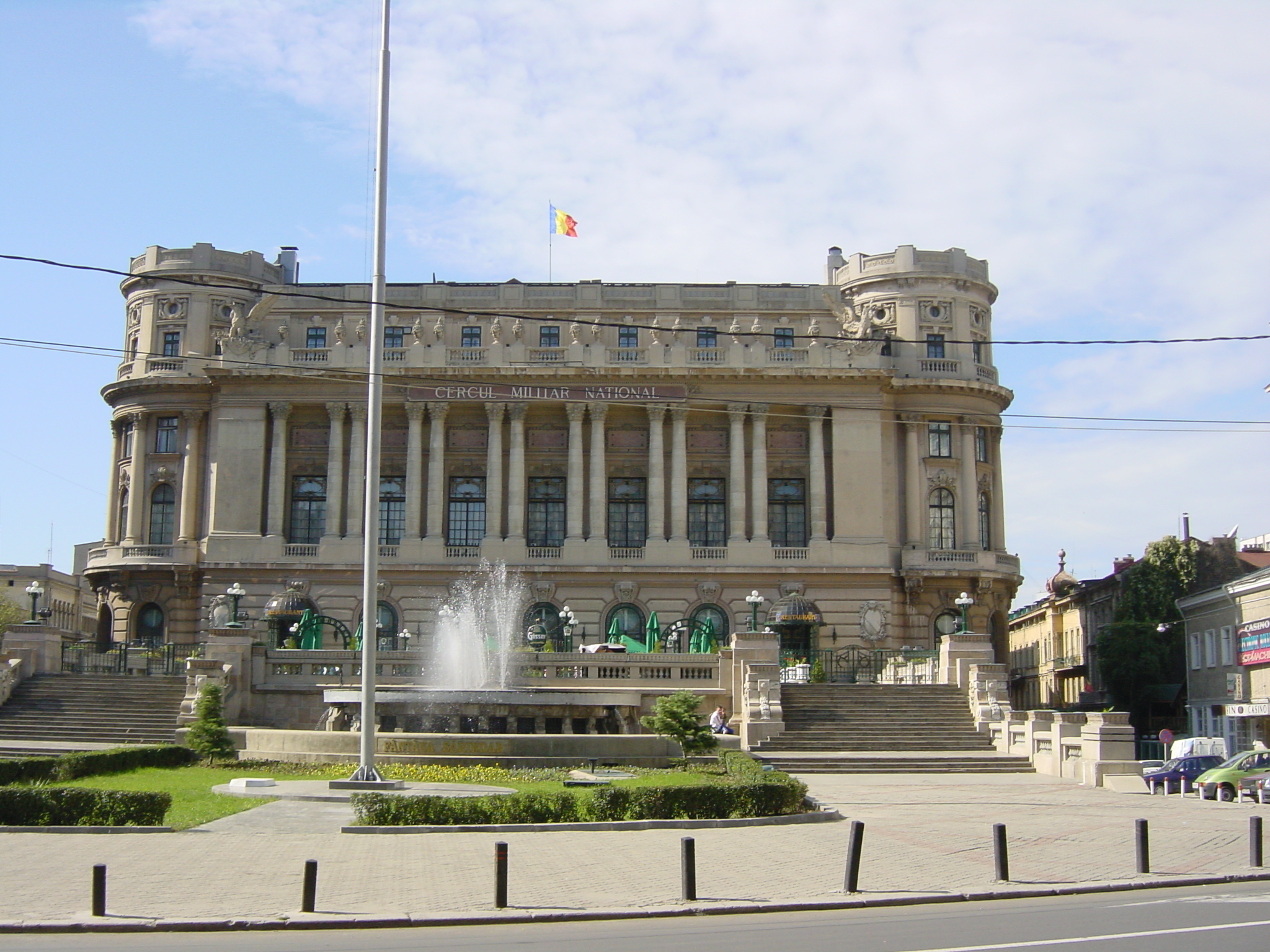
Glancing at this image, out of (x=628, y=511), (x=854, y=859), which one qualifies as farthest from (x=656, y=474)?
(x=854, y=859)

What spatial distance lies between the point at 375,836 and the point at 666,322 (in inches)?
2039

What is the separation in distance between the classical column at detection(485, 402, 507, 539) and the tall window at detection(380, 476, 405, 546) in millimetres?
4420

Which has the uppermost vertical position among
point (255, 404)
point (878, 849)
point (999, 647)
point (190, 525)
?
point (255, 404)

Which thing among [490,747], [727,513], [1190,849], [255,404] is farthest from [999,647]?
[1190,849]


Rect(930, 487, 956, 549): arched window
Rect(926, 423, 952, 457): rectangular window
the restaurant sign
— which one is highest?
Rect(926, 423, 952, 457): rectangular window

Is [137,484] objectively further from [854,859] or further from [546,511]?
[854,859]

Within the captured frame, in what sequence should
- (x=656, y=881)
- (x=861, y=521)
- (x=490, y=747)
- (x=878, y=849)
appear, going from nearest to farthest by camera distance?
(x=656, y=881)
(x=878, y=849)
(x=490, y=747)
(x=861, y=521)

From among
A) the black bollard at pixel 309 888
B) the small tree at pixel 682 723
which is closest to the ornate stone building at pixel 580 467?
the small tree at pixel 682 723

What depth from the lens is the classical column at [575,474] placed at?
6994cm

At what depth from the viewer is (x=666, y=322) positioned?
7400cm

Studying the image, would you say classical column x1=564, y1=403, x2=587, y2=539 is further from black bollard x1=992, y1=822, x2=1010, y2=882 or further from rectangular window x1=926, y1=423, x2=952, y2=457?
black bollard x1=992, y1=822, x2=1010, y2=882

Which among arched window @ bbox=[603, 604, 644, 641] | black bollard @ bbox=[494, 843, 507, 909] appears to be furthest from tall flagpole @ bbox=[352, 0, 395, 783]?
arched window @ bbox=[603, 604, 644, 641]

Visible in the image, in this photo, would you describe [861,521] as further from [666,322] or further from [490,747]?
[490,747]

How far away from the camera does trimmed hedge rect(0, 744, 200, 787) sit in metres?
31.3
